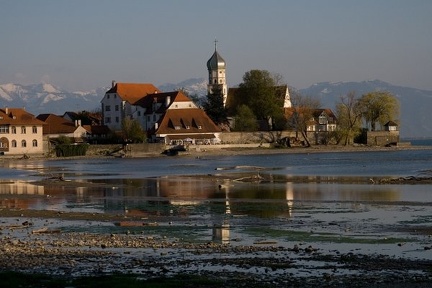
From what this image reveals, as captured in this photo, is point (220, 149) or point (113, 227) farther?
point (220, 149)

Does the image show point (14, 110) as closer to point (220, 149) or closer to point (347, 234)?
point (220, 149)

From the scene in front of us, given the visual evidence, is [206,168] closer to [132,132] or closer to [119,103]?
[132,132]

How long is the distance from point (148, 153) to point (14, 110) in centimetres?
1881

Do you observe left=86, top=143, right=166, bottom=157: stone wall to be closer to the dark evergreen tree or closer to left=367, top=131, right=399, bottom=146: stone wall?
the dark evergreen tree

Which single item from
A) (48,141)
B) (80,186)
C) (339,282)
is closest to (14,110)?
(48,141)

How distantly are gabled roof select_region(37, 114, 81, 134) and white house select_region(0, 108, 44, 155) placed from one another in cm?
724

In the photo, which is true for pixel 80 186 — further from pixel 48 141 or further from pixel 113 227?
pixel 48 141

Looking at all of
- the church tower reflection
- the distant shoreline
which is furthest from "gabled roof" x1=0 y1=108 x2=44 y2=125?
the church tower reflection

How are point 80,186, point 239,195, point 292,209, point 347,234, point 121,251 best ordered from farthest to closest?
point 80,186
point 239,195
point 292,209
point 347,234
point 121,251

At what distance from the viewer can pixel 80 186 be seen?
47.0 m

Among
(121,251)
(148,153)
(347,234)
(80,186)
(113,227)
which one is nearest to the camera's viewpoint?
(121,251)

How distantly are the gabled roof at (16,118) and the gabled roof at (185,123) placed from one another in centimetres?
1641

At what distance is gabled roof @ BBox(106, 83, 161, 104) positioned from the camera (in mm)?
121369

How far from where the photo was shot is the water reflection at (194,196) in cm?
3234
